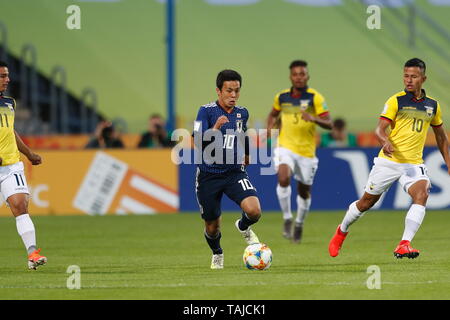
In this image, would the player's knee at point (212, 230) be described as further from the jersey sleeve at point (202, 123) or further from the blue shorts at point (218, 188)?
the jersey sleeve at point (202, 123)

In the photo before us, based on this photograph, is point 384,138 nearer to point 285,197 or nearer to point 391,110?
point 391,110

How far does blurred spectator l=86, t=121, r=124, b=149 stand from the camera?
22.1m

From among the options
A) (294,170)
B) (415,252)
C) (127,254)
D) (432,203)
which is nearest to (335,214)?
(432,203)

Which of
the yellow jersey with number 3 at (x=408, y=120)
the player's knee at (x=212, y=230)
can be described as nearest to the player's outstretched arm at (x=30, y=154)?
the player's knee at (x=212, y=230)

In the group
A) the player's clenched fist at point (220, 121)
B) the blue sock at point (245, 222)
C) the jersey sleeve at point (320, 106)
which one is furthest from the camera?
the jersey sleeve at point (320, 106)

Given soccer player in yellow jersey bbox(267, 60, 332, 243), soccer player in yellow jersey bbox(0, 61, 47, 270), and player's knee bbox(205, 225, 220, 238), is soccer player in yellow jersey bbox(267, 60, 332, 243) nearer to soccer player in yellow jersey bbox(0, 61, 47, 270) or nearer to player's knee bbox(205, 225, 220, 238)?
player's knee bbox(205, 225, 220, 238)

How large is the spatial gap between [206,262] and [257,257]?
133 cm

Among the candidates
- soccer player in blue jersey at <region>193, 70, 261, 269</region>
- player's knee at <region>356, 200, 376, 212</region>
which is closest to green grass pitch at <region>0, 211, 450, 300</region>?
player's knee at <region>356, 200, 376, 212</region>

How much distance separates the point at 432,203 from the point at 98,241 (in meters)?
7.68

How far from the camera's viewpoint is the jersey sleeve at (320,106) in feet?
52.5

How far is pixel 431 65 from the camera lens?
29.8 metres

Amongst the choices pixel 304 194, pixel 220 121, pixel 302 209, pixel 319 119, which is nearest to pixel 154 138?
pixel 304 194

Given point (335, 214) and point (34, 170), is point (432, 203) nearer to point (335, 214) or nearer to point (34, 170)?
point (335, 214)

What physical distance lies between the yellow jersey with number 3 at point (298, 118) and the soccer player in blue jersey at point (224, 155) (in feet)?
13.8
